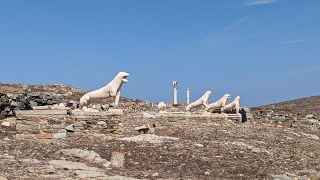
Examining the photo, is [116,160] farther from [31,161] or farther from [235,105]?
[235,105]

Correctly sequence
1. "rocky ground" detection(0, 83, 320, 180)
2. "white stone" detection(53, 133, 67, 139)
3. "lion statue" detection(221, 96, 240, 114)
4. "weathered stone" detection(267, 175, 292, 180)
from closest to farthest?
"rocky ground" detection(0, 83, 320, 180)
"weathered stone" detection(267, 175, 292, 180)
"white stone" detection(53, 133, 67, 139)
"lion statue" detection(221, 96, 240, 114)

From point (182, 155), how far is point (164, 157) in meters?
0.79

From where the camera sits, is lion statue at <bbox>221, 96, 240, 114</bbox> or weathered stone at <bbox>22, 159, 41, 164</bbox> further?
lion statue at <bbox>221, 96, 240, 114</bbox>

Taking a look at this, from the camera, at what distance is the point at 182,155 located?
52.4 ft

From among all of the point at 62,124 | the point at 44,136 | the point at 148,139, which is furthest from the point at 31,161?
the point at 62,124

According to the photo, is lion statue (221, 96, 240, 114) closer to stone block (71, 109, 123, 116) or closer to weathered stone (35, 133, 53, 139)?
stone block (71, 109, 123, 116)

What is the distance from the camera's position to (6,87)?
45.5m

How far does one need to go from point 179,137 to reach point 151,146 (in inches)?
135

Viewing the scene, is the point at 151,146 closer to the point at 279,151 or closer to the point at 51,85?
the point at 279,151

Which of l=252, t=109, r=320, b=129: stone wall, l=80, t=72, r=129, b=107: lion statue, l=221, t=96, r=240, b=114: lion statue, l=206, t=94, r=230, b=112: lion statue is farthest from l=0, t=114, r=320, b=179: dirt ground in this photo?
l=252, t=109, r=320, b=129: stone wall

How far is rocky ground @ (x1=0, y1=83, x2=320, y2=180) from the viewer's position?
12484 mm

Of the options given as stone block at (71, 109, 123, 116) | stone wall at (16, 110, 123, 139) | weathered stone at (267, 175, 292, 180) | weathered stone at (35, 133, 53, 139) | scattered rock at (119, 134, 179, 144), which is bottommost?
weathered stone at (267, 175, 292, 180)

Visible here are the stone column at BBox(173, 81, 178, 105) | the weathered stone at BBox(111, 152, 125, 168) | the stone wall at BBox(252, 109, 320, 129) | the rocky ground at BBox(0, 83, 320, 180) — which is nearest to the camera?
the rocky ground at BBox(0, 83, 320, 180)

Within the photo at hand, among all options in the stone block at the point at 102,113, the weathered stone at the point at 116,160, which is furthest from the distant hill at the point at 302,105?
the weathered stone at the point at 116,160
